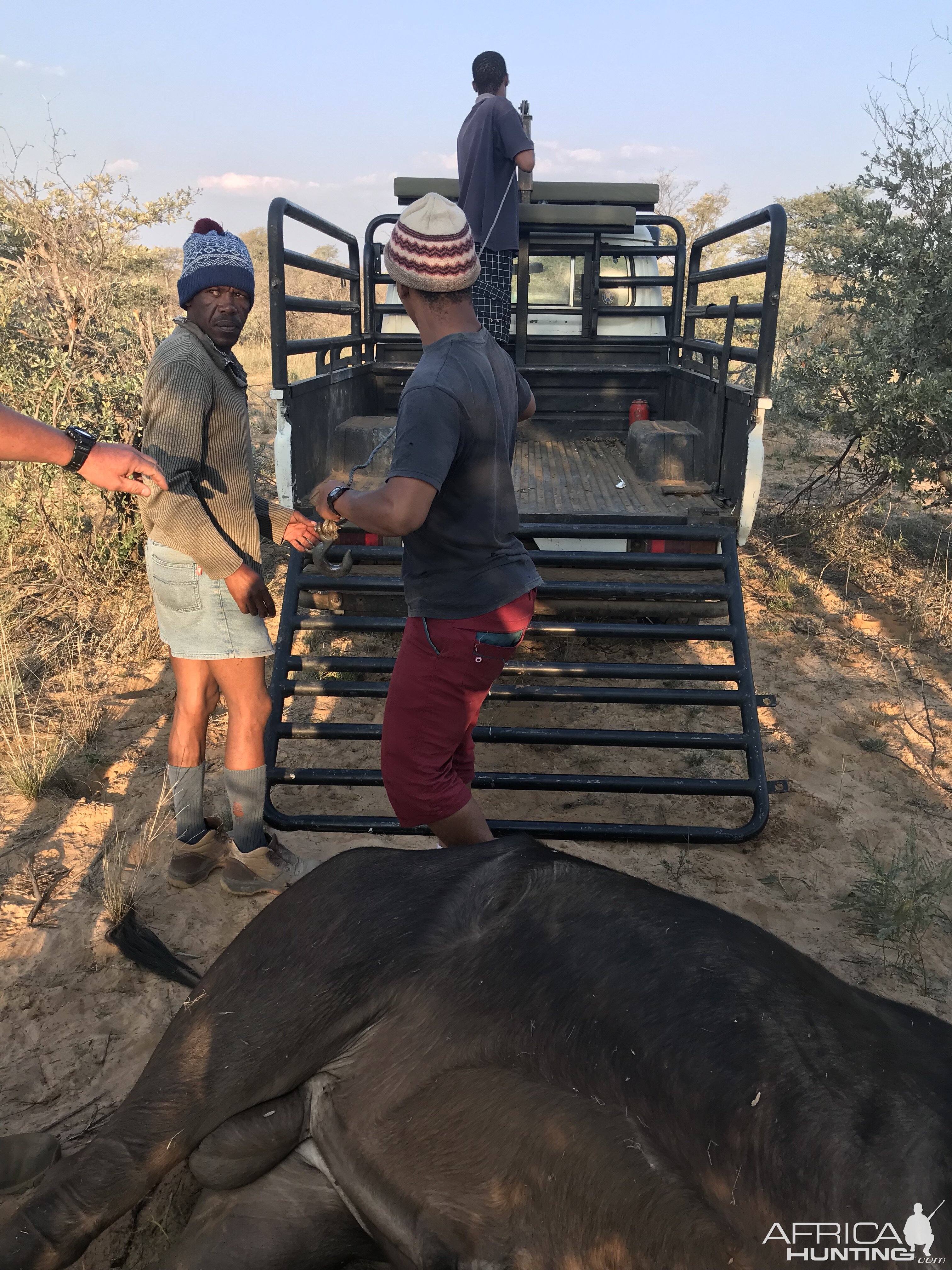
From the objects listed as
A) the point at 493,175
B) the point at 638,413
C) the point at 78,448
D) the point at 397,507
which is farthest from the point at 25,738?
the point at 638,413

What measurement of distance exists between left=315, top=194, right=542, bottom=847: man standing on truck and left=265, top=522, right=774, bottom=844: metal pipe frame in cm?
77

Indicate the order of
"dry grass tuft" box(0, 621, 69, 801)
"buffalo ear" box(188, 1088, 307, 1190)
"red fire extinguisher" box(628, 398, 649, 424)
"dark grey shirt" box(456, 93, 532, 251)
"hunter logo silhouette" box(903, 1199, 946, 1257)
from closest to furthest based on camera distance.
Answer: "hunter logo silhouette" box(903, 1199, 946, 1257)
"buffalo ear" box(188, 1088, 307, 1190)
"dry grass tuft" box(0, 621, 69, 801)
"dark grey shirt" box(456, 93, 532, 251)
"red fire extinguisher" box(628, 398, 649, 424)

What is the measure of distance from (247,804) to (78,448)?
140 centimetres

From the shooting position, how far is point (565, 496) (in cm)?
463

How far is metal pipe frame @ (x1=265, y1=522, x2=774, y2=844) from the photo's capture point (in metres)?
3.53

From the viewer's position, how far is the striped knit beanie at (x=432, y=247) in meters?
2.28

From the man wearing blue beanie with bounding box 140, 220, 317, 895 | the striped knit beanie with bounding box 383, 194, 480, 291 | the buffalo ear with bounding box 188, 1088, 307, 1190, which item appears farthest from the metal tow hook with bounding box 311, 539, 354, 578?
the buffalo ear with bounding box 188, 1088, 307, 1190

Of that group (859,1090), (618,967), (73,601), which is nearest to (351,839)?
(618,967)

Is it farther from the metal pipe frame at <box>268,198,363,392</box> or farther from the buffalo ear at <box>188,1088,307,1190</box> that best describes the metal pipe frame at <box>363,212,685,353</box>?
the buffalo ear at <box>188,1088,307,1190</box>

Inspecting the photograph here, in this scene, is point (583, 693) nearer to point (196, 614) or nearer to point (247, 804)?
point (247, 804)

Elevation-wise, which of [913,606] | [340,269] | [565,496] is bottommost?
[913,606]

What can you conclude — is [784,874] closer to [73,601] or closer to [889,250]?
[73,601]

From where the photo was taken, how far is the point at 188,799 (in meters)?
3.20

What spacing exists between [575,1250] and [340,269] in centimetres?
Result: 513
